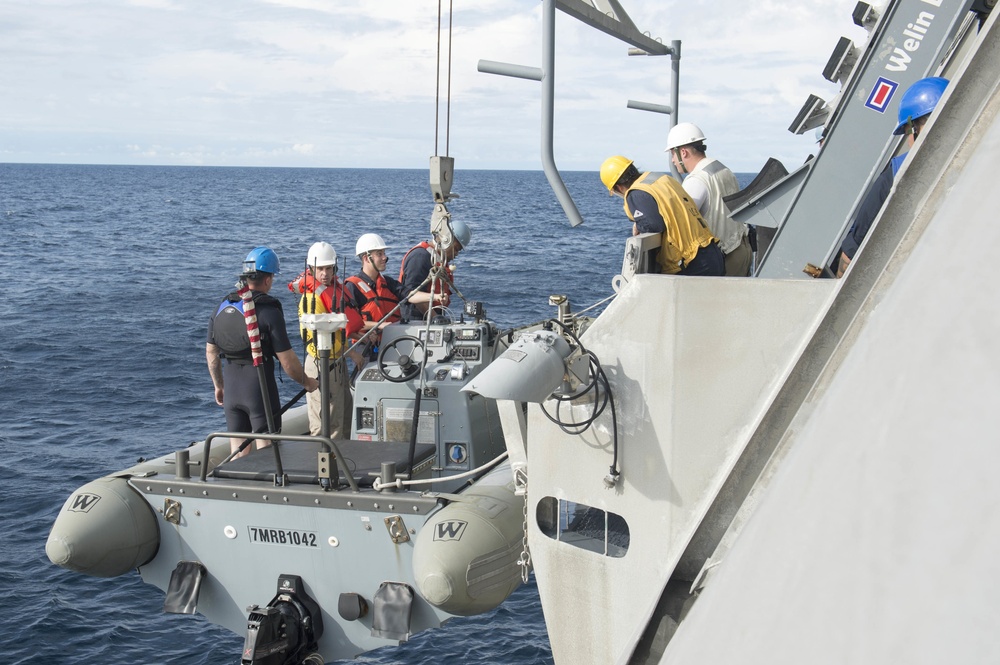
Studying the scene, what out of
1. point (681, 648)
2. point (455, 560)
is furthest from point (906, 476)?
point (455, 560)

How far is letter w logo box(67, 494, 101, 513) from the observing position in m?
7.39

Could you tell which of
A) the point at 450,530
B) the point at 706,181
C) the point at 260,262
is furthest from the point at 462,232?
the point at 450,530

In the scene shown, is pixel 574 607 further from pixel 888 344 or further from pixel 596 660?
pixel 888 344

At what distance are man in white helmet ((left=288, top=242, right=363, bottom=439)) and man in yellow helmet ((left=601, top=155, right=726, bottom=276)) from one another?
11.2 feet

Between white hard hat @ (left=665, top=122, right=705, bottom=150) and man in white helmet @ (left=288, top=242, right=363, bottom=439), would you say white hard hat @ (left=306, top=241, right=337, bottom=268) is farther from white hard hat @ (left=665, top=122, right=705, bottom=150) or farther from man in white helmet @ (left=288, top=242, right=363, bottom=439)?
white hard hat @ (left=665, top=122, right=705, bottom=150)

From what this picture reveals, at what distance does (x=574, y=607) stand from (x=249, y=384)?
3.86 metres

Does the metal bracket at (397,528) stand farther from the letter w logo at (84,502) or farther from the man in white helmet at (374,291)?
the man in white helmet at (374,291)

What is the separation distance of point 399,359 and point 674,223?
11.3 feet

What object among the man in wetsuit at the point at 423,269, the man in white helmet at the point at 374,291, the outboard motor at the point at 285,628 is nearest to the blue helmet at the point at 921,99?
the man in wetsuit at the point at 423,269

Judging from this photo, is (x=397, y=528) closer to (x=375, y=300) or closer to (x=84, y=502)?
(x=84, y=502)

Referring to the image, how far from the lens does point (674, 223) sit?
558 centimetres

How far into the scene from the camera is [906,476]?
579 millimetres

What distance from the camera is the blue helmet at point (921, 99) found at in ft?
14.9

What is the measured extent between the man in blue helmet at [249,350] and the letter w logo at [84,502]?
1.09 meters
